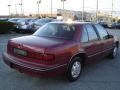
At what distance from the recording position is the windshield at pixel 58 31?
5.99 meters

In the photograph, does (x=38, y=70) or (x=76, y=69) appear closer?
(x=38, y=70)

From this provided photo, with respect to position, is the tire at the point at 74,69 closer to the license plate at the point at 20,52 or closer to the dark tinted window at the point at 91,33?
the dark tinted window at the point at 91,33

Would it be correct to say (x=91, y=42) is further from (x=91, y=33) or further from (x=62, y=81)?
(x=62, y=81)

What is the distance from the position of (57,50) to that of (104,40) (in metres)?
2.69

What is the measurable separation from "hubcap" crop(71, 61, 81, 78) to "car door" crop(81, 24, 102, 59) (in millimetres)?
448

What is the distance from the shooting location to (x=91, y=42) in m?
6.33

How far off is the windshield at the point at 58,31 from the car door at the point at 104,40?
4.09 ft

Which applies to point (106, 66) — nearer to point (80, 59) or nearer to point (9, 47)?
point (80, 59)

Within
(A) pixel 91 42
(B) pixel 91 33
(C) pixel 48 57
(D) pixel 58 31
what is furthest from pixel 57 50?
(B) pixel 91 33

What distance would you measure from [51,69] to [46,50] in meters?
0.44

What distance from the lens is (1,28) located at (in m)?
17.9

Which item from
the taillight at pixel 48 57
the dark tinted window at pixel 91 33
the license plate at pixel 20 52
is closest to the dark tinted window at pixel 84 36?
the dark tinted window at pixel 91 33

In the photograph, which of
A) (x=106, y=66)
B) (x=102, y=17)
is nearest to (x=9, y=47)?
(x=106, y=66)

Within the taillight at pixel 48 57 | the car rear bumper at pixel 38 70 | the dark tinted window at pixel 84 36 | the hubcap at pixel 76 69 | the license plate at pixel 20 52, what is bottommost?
the hubcap at pixel 76 69
